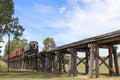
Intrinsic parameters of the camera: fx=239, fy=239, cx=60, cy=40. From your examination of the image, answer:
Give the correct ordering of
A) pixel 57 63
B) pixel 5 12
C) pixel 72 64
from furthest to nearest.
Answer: pixel 5 12, pixel 57 63, pixel 72 64

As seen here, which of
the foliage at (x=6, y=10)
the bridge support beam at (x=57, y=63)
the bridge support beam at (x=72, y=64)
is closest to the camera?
the bridge support beam at (x=72, y=64)

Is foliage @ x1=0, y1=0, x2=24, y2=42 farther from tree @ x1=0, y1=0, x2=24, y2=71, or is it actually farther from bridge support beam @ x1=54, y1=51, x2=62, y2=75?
bridge support beam @ x1=54, y1=51, x2=62, y2=75

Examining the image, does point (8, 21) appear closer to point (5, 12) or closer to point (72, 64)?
point (5, 12)

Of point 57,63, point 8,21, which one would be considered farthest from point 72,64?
point 8,21

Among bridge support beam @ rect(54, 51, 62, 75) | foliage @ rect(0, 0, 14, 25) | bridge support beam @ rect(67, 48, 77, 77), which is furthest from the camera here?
foliage @ rect(0, 0, 14, 25)

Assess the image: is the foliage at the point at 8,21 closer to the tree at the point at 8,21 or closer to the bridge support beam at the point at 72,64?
the tree at the point at 8,21

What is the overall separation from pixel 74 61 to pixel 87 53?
3231mm

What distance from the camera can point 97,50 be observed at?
18.9 m

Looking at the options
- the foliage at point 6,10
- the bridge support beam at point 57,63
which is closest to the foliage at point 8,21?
the foliage at point 6,10

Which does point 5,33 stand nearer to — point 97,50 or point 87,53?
point 87,53

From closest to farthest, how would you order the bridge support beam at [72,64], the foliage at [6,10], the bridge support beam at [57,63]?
the bridge support beam at [72,64]
the bridge support beam at [57,63]
the foliage at [6,10]

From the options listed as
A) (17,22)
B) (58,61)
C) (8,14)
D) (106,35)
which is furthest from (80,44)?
(17,22)

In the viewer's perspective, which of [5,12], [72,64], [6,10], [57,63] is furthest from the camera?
[6,10]

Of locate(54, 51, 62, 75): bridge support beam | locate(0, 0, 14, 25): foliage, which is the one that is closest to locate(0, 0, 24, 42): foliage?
locate(0, 0, 14, 25): foliage
